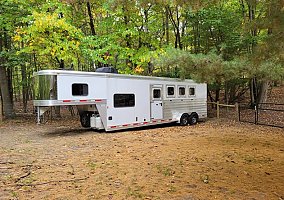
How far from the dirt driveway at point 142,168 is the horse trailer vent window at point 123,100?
1954 millimetres

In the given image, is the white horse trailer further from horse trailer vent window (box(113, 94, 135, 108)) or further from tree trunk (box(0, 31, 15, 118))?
tree trunk (box(0, 31, 15, 118))

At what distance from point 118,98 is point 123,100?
0.92 feet

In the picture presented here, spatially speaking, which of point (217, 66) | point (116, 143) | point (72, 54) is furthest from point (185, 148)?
point (72, 54)

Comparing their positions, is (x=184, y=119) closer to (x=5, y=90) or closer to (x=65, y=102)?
(x=65, y=102)

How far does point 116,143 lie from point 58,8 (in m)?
8.57

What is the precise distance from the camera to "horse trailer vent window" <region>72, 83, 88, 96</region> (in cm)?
1005

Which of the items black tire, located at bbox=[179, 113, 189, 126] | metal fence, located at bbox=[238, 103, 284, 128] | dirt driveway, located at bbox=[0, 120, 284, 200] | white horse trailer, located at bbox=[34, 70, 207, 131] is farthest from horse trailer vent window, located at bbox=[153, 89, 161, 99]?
metal fence, located at bbox=[238, 103, 284, 128]

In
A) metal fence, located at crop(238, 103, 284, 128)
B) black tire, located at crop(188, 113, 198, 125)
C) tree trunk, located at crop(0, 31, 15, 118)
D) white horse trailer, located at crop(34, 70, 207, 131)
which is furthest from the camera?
tree trunk, located at crop(0, 31, 15, 118)

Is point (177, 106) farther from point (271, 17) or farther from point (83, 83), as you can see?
point (271, 17)

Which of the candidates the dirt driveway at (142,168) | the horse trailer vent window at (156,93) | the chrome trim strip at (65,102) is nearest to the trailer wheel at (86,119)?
the chrome trim strip at (65,102)

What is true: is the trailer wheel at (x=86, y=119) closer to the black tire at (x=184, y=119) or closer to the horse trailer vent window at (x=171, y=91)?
the horse trailer vent window at (x=171, y=91)

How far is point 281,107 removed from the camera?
16.4 m

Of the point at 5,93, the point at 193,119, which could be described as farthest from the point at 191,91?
the point at 5,93

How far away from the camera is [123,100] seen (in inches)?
453
